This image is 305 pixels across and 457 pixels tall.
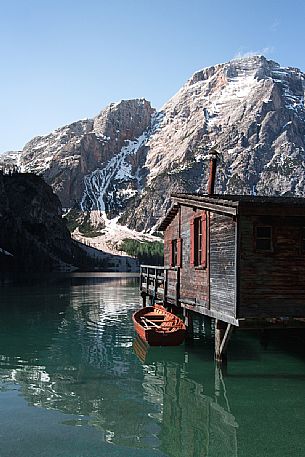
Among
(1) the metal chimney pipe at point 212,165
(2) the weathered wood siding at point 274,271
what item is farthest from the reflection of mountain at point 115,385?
(1) the metal chimney pipe at point 212,165

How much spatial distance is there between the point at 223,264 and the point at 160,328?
7.45 meters

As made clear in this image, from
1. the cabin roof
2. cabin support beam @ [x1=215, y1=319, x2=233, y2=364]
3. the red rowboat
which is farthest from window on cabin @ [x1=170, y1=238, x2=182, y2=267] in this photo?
cabin support beam @ [x1=215, y1=319, x2=233, y2=364]

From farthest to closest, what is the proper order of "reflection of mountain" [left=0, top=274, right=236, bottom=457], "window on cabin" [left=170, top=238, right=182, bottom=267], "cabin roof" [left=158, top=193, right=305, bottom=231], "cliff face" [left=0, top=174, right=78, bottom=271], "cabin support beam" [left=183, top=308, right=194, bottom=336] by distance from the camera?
"cliff face" [left=0, top=174, right=78, bottom=271] < "window on cabin" [left=170, top=238, right=182, bottom=267] < "cabin support beam" [left=183, top=308, right=194, bottom=336] < "cabin roof" [left=158, top=193, right=305, bottom=231] < "reflection of mountain" [left=0, top=274, right=236, bottom=457]

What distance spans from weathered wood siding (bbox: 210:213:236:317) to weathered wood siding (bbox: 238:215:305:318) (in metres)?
0.52

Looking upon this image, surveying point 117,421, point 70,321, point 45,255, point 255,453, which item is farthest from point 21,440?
point 45,255

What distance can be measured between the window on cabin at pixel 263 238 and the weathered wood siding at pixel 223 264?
106 centimetres

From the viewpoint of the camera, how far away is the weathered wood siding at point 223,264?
20.5m

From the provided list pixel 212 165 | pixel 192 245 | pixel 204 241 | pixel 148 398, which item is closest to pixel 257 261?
pixel 204 241

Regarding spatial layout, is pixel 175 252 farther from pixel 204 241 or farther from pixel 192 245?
pixel 204 241

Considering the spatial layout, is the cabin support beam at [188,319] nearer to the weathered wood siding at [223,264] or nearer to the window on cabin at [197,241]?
A: the window on cabin at [197,241]

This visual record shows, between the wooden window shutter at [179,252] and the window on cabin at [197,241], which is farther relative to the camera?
the wooden window shutter at [179,252]

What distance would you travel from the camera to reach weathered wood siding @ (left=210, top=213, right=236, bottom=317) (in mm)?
20516

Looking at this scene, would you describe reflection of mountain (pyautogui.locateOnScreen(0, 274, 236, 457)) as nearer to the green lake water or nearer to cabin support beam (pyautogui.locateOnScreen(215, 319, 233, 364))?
the green lake water

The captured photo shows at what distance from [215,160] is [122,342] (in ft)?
43.1
